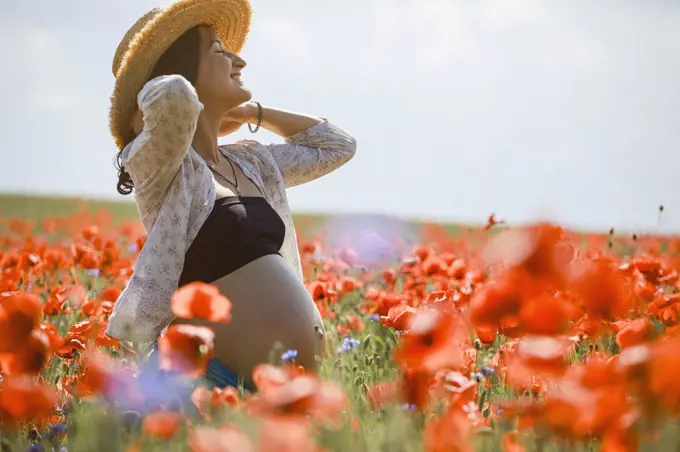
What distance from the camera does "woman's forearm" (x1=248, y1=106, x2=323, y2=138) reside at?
11.8 feet

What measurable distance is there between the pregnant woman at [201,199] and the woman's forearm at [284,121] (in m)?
0.26

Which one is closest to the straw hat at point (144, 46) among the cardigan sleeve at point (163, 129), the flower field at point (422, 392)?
the cardigan sleeve at point (163, 129)

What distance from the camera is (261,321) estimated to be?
8.74 ft

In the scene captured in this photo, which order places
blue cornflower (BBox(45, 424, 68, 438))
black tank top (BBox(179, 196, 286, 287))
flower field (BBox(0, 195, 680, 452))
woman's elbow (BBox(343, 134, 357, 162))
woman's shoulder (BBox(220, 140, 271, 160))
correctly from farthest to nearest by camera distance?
woman's elbow (BBox(343, 134, 357, 162)), woman's shoulder (BBox(220, 140, 271, 160)), black tank top (BBox(179, 196, 286, 287)), blue cornflower (BBox(45, 424, 68, 438)), flower field (BBox(0, 195, 680, 452))

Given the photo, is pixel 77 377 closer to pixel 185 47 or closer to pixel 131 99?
pixel 131 99

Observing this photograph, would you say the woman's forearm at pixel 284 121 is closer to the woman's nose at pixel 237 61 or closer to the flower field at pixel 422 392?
the woman's nose at pixel 237 61

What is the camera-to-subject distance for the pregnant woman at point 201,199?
265 cm

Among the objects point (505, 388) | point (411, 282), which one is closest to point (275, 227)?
point (505, 388)

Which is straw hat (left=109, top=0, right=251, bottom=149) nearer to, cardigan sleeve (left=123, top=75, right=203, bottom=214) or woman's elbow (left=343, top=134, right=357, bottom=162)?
cardigan sleeve (left=123, top=75, right=203, bottom=214)

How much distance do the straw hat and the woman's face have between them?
0.10 meters

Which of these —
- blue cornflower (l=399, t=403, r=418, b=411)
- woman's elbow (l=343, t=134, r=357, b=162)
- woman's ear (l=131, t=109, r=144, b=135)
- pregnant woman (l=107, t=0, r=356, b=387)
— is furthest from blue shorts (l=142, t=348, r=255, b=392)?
woman's elbow (l=343, t=134, r=357, b=162)

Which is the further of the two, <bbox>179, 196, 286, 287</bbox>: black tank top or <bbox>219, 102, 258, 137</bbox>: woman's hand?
<bbox>219, 102, 258, 137</bbox>: woman's hand

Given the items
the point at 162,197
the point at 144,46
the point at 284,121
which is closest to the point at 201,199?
the point at 162,197

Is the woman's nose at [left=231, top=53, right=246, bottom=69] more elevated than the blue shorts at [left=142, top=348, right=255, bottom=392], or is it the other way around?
the woman's nose at [left=231, top=53, right=246, bottom=69]
